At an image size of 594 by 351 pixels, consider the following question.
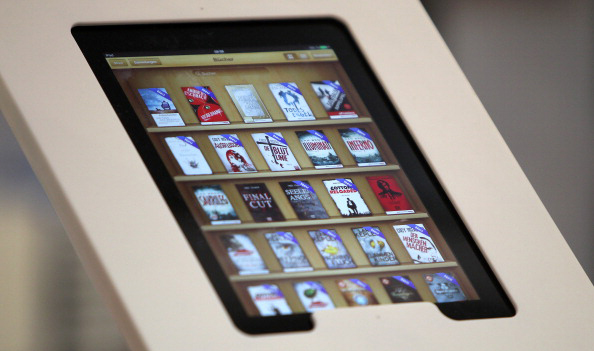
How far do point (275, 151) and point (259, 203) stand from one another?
2.8 inches

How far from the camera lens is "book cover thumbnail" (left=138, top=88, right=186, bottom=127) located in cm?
78

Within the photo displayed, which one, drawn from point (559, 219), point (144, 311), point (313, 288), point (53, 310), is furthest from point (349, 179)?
point (53, 310)

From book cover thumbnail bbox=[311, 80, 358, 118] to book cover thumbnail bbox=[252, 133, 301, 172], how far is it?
74mm

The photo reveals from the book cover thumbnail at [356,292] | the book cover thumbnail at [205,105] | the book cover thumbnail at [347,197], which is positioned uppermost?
the book cover thumbnail at [205,105]

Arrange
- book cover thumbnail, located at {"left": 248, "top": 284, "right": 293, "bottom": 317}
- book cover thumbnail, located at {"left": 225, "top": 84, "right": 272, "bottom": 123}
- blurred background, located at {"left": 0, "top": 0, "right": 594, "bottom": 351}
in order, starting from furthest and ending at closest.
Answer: blurred background, located at {"left": 0, "top": 0, "right": 594, "bottom": 351}, book cover thumbnail, located at {"left": 225, "top": 84, "right": 272, "bottom": 123}, book cover thumbnail, located at {"left": 248, "top": 284, "right": 293, "bottom": 317}

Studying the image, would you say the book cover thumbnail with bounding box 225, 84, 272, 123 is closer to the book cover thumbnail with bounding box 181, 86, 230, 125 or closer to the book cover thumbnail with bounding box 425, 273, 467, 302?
the book cover thumbnail with bounding box 181, 86, 230, 125

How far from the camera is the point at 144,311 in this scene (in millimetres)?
669

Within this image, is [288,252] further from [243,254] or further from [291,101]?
[291,101]

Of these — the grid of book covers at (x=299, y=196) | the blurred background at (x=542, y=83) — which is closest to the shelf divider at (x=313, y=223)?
the grid of book covers at (x=299, y=196)

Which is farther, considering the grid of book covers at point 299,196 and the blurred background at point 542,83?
the blurred background at point 542,83

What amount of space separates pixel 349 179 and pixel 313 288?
0.50ft

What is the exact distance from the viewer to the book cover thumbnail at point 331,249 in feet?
2.56

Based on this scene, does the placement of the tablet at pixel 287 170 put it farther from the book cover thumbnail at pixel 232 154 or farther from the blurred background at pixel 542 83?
the blurred background at pixel 542 83

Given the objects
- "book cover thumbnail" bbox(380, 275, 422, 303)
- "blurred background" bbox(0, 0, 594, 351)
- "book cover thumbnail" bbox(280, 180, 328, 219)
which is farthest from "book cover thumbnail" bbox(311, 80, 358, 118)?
"blurred background" bbox(0, 0, 594, 351)
